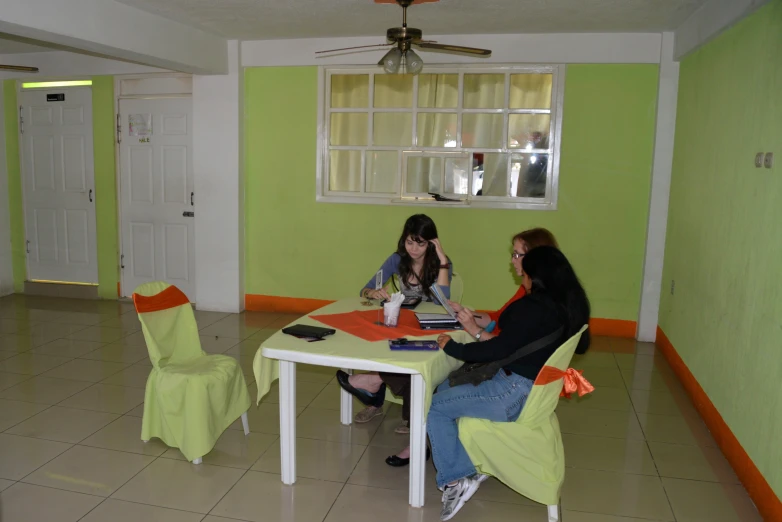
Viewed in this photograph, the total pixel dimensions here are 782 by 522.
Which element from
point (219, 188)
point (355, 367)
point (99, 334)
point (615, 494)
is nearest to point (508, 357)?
point (355, 367)

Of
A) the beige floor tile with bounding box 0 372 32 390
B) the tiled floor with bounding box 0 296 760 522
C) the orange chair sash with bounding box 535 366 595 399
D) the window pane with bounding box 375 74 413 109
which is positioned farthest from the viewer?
the window pane with bounding box 375 74 413 109

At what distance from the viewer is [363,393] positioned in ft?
11.6

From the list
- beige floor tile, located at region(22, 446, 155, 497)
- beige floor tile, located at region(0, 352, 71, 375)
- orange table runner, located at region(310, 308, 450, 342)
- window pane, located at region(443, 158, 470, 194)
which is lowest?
beige floor tile, located at region(22, 446, 155, 497)

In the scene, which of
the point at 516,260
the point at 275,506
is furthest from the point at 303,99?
the point at 275,506

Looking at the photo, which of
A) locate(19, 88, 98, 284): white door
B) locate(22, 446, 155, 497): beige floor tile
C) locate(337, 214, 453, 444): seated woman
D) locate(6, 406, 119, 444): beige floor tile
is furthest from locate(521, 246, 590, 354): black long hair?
locate(19, 88, 98, 284): white door

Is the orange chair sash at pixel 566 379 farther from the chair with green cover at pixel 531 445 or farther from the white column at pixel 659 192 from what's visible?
the white column at pixel 659 192

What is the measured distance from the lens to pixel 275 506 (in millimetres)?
2869

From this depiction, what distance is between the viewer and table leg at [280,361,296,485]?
2.94 m

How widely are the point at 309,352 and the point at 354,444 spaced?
3.08 feet

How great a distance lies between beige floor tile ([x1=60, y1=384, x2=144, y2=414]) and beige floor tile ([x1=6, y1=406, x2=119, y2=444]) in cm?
8

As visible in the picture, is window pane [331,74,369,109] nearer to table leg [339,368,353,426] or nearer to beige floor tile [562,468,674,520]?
table leg [339,368,353,426]

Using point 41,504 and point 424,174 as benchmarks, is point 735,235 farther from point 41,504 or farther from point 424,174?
point 41,504

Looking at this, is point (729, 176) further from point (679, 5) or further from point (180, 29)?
point (180, 29)

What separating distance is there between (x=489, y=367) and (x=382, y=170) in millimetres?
3493
